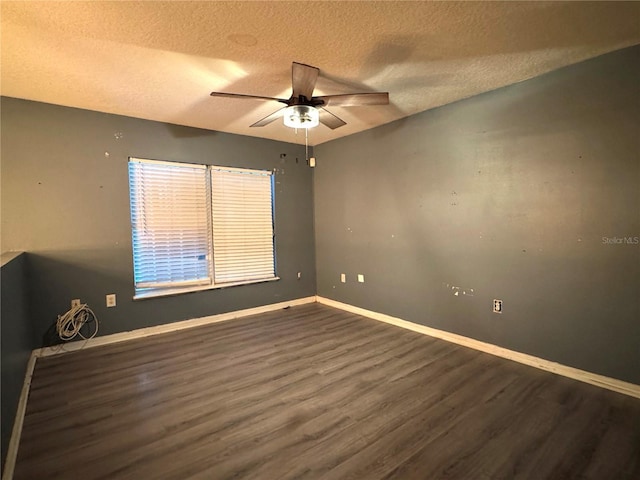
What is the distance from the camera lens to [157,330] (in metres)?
3.62

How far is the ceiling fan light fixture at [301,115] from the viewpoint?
2.45m

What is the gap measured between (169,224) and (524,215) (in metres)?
3.81

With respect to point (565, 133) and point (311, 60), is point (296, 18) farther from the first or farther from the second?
point (565, 133)

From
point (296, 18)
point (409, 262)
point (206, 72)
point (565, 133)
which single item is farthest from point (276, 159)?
point (565, 133)

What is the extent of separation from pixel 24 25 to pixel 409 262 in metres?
3.75

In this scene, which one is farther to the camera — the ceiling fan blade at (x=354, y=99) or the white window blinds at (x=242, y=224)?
the white window blinds at (x=242, y=224)

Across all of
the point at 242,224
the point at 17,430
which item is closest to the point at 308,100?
the point at 242,224

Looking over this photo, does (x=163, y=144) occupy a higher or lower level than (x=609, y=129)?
higher

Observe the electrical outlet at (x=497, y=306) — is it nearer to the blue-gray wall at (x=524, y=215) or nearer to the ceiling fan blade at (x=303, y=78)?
the blue-gray wall at (x=524, y=215)

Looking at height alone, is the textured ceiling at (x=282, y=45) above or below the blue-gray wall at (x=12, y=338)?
above

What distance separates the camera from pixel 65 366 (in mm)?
2803

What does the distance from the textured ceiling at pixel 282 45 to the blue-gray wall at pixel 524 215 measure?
336 mm

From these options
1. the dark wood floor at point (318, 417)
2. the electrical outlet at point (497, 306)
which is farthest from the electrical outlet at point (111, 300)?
the electrical outlet at point (497, 306)

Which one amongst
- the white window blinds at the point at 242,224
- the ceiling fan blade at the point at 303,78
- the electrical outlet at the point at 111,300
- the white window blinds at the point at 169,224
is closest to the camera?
the ceiling fan blade at the point at 303,78
